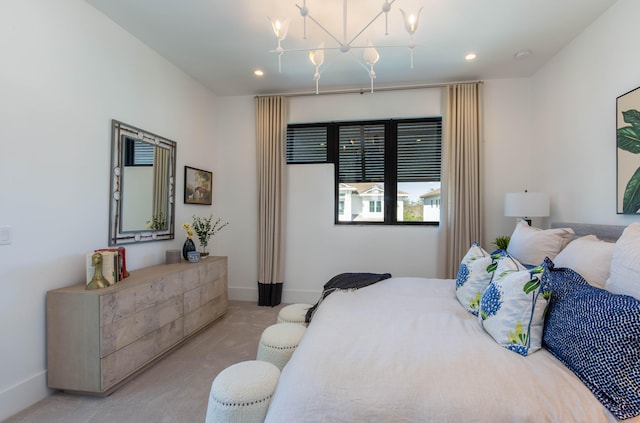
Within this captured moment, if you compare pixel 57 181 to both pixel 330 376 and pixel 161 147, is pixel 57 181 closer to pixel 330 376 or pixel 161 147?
pixel 161 147

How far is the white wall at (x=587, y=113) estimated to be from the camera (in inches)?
91.2

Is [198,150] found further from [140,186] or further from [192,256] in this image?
[192,256]

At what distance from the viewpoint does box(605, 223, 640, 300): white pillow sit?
1253 millimetres

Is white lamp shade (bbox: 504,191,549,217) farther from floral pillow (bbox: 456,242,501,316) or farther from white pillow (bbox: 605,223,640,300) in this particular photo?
white pillow (bbox: 605,223,640,300)

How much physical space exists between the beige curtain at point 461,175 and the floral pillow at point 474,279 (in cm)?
159

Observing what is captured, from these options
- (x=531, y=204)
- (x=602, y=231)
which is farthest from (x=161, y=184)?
(x=602, y=231)

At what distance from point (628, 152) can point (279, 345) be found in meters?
2.93

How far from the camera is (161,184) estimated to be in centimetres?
319

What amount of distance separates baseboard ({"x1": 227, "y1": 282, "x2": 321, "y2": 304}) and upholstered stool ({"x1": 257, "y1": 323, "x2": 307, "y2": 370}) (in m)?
2.15

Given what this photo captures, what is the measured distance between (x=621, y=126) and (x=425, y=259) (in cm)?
226

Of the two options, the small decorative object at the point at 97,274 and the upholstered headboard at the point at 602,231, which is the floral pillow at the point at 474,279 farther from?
the small decorative object at the point at 97,274

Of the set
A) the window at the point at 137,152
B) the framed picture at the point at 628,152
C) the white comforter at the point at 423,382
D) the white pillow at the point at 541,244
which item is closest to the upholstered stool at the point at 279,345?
the white comforter at the point at 423,382

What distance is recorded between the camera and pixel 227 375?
4.66ft

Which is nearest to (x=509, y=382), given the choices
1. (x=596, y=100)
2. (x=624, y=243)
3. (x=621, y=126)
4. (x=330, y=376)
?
(x=330, y=376)
